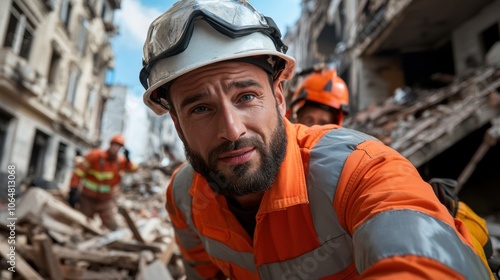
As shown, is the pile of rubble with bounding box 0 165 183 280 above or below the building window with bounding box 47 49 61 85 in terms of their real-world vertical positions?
below

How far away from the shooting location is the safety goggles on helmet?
148 cm

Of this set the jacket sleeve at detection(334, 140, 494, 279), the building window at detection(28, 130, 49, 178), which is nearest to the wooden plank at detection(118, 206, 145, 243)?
the jacket sleeve at detection(334, 140, 494, 279)

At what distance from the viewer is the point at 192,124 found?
1.51 m

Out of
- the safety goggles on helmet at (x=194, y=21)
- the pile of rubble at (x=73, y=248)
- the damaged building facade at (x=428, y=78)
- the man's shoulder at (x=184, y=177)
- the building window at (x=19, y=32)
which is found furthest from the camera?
the building window at (x=19, y=32)

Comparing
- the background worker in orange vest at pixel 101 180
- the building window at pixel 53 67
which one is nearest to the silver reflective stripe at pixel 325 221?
the background worker in orange vest at pixel 101 180

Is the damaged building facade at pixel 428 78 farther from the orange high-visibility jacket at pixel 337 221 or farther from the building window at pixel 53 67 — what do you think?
the building window at pixel 53 67

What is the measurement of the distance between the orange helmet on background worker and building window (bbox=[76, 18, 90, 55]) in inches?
681

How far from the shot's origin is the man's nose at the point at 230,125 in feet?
4.52

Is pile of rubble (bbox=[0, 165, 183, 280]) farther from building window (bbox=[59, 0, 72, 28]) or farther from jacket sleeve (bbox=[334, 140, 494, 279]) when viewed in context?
building window (bbox=[59, 0, 72, 28])

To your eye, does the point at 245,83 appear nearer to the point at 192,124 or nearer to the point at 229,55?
the point at 229,55

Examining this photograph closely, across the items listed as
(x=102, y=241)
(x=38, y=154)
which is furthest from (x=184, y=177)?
(x=38, y=154)

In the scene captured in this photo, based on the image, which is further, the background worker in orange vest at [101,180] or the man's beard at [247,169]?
the background worker in orange vest at [101,180]

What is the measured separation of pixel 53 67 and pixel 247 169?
1701cm

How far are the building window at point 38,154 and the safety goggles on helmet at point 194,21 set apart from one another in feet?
50.7
